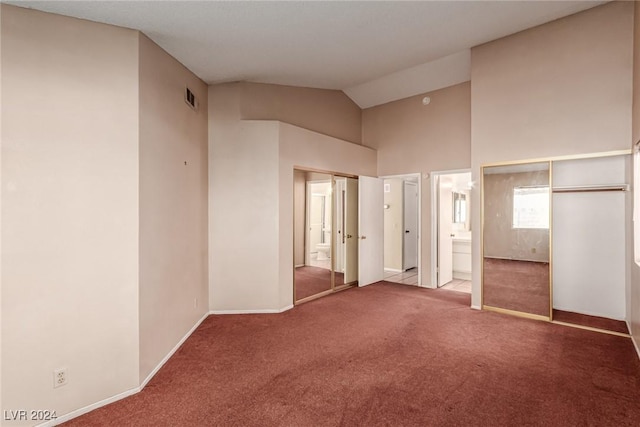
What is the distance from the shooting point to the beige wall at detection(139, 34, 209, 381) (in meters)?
2.72

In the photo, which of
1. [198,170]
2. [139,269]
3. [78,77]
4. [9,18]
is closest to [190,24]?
[78,77]

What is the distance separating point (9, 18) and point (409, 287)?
590cm

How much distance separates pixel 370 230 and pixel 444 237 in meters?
1.36

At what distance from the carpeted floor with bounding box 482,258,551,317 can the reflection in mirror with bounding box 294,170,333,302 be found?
8.13 feet

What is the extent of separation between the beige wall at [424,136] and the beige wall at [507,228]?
113 cm

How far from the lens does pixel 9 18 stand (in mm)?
2145

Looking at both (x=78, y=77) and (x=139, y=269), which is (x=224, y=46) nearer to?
(x=78, y=77)

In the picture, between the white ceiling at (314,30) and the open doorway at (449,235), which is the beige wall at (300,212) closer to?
the white ceiling at (314,30)

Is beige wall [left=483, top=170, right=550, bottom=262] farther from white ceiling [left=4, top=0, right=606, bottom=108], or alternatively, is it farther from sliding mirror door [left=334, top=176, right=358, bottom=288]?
sliding mirror door [left=334, top=176, right=358, bottom=288]

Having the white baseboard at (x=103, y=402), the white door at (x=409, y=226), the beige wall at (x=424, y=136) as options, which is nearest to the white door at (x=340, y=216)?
the beige wall at (x=424, y=136)

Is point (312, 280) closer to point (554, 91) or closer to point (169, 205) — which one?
point (169, 205)

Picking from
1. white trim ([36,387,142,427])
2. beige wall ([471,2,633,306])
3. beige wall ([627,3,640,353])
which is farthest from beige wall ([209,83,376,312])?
beige wall ([627,3,640,353])

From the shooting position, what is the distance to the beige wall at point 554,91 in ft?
11.1

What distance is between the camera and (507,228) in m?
4.14
